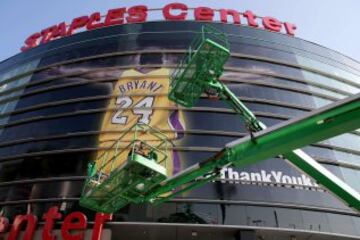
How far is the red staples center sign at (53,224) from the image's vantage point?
21.6 m

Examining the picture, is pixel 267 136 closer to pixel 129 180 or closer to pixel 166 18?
pixel 129 180

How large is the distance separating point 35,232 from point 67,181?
13.5 feet

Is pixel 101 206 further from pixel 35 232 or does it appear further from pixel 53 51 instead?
pixel 53 51

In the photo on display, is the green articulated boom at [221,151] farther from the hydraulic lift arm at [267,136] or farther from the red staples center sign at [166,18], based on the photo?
the red staples center sign at [166,18]

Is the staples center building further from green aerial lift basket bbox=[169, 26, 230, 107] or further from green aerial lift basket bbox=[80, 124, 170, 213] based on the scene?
green aerial lift basket bbox=[169, 26, 230, 107]

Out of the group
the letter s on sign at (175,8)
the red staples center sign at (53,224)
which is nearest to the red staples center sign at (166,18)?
the letter s on sign at (175,8)

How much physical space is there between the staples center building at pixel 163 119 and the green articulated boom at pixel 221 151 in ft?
37.6

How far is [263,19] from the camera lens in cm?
3812

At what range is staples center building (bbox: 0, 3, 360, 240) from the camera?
22.7 m

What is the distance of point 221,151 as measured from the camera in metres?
10.3

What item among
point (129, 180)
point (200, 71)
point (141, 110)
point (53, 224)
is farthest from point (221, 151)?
point (141, 110)

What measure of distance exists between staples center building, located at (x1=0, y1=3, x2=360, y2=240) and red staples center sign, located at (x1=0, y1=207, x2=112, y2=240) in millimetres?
83

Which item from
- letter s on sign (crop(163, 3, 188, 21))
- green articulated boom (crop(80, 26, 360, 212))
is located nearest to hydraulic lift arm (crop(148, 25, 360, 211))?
green articulated boom (crop(80, 26, 360, 212))

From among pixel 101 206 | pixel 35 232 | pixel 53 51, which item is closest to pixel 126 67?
pixel 53 51
